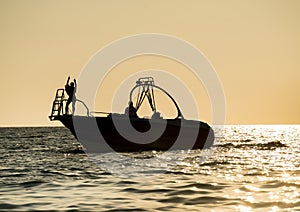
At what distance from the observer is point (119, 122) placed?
140ft

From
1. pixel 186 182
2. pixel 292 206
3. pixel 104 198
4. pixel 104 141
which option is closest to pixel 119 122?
pixel 104 141

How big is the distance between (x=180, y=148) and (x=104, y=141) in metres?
9.63

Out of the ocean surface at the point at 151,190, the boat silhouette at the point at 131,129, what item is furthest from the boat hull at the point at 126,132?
the ocean surface at the point at 151,190

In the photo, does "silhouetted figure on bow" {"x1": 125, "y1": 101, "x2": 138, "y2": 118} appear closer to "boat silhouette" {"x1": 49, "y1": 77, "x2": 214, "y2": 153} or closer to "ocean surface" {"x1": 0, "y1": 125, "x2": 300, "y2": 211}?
"boat silhouette" {"x1": 49, "y1": 77, "x2": 214, "y2": 153}

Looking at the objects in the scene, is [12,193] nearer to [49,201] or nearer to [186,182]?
[49,201]

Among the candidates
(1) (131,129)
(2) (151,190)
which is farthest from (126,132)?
(2) (151,190)

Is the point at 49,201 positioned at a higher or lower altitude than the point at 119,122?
lower

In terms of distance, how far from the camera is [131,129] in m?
43.3

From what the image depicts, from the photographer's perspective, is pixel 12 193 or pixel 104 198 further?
pixel 12 193

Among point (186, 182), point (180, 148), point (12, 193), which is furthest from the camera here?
point (180, 148)

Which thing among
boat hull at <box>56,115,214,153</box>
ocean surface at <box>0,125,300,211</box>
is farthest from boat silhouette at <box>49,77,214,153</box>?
ocean surface at <box>0,125,300,211</box>

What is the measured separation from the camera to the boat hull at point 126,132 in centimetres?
4272

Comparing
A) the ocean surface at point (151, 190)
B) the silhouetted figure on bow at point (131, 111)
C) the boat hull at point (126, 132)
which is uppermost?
the silhouetted figure on bow at point (131, 111)

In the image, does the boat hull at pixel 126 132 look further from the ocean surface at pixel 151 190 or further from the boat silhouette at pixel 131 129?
the ocean surface at pixel 151 190
